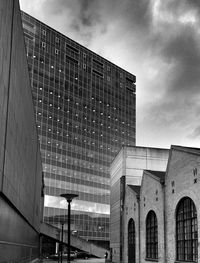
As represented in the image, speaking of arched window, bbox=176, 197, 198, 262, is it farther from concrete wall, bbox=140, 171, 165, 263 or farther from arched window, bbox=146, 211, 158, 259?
arched window, bbox=146, 211, 158, 259

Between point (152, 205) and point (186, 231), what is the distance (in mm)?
9196

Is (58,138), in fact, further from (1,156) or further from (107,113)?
(1,156)

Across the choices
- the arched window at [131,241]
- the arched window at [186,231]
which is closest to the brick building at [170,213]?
the arched window at [186,231]

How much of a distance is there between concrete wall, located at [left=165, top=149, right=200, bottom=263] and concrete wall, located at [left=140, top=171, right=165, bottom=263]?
135 centimetres

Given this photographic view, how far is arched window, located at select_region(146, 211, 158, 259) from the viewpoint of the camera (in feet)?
139

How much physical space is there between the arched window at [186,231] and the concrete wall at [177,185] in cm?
53

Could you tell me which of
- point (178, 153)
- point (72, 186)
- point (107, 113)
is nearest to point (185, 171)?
point (178, 153)

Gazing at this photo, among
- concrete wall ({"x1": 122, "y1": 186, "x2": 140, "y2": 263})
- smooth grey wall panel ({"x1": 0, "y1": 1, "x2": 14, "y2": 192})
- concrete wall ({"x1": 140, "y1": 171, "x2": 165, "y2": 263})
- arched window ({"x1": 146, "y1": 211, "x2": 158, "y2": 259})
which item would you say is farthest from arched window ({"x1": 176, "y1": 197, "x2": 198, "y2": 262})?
smooth grey wall panel ({"x1": 0, "y1": 1, "x2": 14, "y2": 192})

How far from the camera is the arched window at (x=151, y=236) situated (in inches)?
1665

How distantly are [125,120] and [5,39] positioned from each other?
434ft

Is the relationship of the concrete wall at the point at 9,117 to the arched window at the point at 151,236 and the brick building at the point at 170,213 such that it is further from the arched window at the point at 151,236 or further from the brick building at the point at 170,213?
the arched window at the point at 151,236

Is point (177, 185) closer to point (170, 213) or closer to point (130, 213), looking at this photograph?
point (170, 213)

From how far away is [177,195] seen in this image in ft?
117

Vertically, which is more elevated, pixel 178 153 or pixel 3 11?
pixel 3 11
